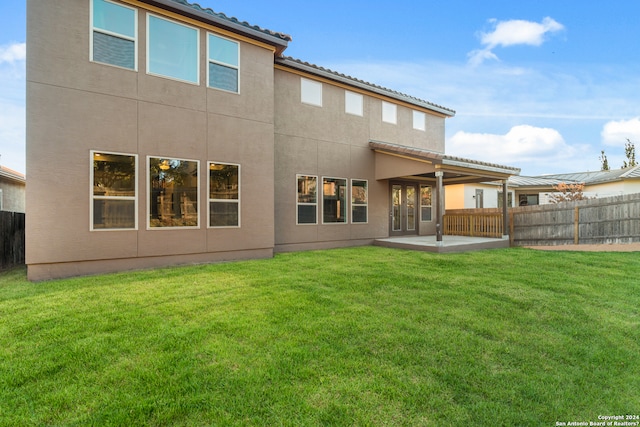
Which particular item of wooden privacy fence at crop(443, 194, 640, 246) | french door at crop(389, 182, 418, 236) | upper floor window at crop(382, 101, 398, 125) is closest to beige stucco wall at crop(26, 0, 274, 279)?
upper floor window at crop(382, 101, 398, 125)

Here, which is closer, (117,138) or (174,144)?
(117,138)

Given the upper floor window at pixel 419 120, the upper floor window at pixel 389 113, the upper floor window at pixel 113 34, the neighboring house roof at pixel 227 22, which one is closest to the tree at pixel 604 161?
the upper floor window at pixel 419 120

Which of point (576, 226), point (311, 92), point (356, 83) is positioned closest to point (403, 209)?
point (356, 83)

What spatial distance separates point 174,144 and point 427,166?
298 inches

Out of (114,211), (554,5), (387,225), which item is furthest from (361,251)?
(554,5)

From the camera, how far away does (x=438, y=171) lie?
9703 millimetres

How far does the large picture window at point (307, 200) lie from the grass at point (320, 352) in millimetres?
4884

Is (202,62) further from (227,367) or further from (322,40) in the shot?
(322,40)

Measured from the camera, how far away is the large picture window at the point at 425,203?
44.4 feet

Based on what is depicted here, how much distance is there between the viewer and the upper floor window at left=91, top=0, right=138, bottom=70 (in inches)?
258

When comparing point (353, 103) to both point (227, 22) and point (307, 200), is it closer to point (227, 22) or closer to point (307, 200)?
point (307, 200)

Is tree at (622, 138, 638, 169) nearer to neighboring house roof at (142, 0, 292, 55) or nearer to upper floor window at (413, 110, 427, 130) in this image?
upper floor window at (413, 110, 427, 130)

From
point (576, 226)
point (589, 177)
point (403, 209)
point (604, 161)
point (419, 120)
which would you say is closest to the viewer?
point (576, 226)

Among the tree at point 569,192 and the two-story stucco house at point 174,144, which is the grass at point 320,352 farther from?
the tree at point 569,192
